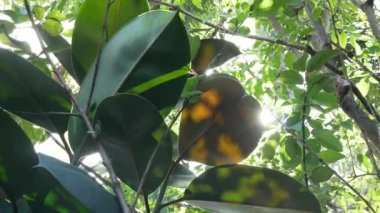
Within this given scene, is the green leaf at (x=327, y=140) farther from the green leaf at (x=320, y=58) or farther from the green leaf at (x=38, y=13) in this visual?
the green leaf at (x=38, y=13)

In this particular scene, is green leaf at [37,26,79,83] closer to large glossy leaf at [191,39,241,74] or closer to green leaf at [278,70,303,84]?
large glossy leaf at [191,39,241,74]

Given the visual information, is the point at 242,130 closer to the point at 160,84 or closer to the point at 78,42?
the point at 160,84

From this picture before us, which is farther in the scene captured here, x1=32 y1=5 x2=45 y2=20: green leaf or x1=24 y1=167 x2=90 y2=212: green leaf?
x1=32 y1=5 x2=45 y2=20: green leaf

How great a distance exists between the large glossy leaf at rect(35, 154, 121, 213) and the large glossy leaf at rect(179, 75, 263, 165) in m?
0.11

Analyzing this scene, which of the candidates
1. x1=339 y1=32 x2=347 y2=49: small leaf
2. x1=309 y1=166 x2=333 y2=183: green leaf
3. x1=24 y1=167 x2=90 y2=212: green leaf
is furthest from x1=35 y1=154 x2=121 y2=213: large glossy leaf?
x1=339 y1=32 x2=347 y2=49: small leaf

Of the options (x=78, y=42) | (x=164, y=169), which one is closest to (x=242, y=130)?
(x=164, y=169)

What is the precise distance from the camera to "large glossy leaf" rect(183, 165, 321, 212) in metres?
0.48

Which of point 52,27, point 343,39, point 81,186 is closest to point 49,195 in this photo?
point 81,186

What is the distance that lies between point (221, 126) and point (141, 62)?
0.11m

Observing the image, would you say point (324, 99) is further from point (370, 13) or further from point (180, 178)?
point (370, 13)

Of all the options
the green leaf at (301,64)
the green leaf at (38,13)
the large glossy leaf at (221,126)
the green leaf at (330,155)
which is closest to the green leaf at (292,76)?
the green leaf at (301,64)

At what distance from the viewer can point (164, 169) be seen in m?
0.46

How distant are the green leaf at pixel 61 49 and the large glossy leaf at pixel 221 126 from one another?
15cm

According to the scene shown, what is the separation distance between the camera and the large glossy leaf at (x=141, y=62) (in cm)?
47
